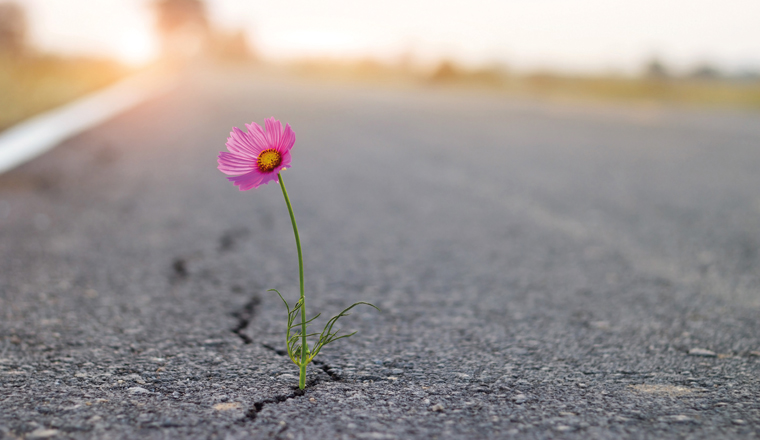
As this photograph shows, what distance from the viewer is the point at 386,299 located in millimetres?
2791

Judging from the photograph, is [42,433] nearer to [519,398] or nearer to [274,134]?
[274,134]

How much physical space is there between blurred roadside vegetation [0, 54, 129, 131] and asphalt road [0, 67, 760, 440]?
9.13 ft

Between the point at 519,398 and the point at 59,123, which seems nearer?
the point at 519,398

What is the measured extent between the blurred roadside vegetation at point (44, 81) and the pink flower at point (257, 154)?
6.32 m

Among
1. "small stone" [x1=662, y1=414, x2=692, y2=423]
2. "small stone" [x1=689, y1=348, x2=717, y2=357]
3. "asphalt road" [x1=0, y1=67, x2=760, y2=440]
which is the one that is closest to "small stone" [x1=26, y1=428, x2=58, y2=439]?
"asphalt road" [x1=0, y1=67, x2=760, y2=440]

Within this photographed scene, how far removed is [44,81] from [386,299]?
11.9 meters

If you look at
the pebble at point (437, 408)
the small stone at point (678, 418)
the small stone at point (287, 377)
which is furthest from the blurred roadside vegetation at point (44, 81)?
the small stone at point (678, 418)

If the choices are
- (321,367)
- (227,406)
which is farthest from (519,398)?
(227,406)

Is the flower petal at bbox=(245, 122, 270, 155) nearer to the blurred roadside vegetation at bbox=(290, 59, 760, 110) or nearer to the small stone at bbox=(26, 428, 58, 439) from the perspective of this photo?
the small stone at bbox=(26, 428, 58, 439)

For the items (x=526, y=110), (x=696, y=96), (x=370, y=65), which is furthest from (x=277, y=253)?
(x=370, y=65)

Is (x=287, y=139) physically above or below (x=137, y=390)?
above

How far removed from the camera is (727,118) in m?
12.8

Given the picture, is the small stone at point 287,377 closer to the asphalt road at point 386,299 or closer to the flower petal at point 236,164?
the asphalt road at point 386,299

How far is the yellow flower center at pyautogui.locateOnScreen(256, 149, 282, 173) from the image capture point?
1649 mm
